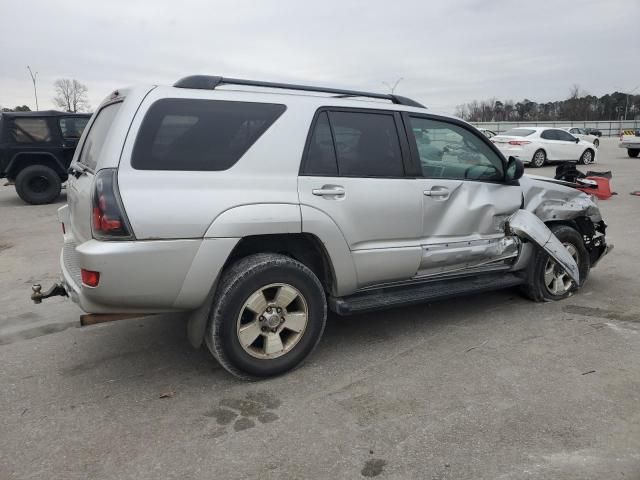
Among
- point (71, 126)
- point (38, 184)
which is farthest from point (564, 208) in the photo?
point (38, 184)

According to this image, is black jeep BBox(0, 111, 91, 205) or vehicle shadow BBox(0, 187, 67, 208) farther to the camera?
vehicle shadow BBox(0, 187, 67, 208)

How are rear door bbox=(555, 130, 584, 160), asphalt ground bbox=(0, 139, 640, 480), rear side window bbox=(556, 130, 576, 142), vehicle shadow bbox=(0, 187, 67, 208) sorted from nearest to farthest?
1. asphalt ground bbox=(0, 139, 640, 480)
2. vehicle shadow bbox=(0, 187, 67, 208)
3. rear door bbox=(555, 130, 584, 160)
4. rear side window bbox=(556, 130, 576, 142)

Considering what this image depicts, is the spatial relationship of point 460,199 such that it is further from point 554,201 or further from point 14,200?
point 14,200

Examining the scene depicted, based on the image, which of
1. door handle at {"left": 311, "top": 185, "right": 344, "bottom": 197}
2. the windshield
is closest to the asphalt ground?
door handle at {"left": 311, "top": 185, "right": 344, "bottom": 197}

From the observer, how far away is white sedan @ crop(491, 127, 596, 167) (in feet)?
60.0

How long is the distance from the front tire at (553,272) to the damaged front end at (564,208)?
5.8 inches

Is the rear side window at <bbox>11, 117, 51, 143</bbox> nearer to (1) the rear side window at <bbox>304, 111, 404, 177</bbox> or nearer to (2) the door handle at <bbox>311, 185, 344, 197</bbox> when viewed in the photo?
(1) the rear side window at <bbox>304, 111, 404, 177</bbox>

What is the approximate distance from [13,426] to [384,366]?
224cm

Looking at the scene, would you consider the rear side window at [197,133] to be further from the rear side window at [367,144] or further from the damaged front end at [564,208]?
the damaged front end at [564,208]

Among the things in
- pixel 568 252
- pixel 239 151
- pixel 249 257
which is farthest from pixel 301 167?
pixel 568 252

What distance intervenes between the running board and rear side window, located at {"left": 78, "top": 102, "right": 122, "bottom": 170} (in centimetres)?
182

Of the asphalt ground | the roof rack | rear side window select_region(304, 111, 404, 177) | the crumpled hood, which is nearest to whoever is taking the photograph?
the asphalt ground

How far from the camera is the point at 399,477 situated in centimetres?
244

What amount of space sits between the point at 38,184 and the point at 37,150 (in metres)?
0.74
